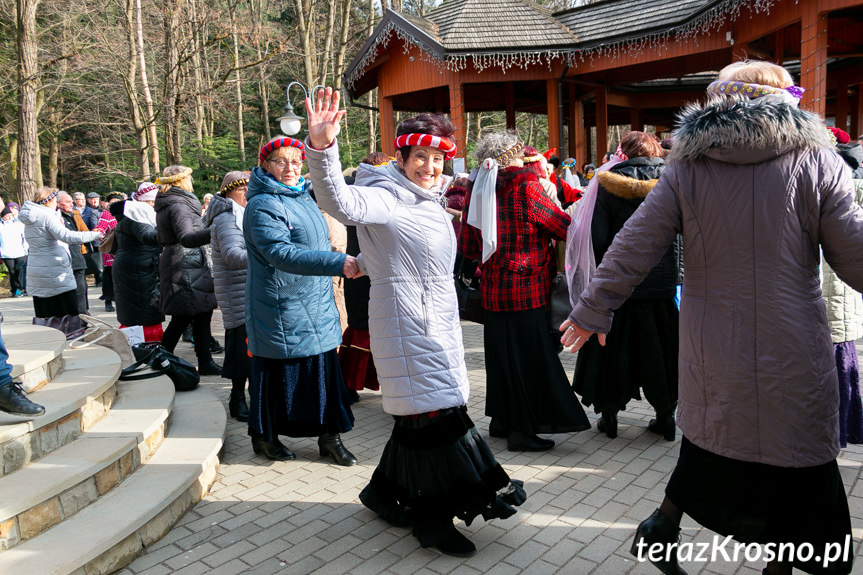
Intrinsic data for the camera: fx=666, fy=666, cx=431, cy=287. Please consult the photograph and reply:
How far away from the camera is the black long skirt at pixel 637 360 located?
4.19 metres

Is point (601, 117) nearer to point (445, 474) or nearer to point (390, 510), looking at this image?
point (390, 510)

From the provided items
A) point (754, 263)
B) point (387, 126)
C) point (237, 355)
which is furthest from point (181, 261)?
point (387, 126)

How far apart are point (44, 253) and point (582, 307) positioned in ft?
21.0

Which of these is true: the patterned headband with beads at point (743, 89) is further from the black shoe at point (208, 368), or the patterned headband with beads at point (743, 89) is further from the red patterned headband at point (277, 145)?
the black shoe at point (208, 368)

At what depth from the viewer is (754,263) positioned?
219 centimetres

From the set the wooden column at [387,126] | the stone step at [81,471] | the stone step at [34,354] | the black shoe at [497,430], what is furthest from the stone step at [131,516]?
the wooden column at [387,126]

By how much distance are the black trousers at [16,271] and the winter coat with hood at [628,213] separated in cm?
1350

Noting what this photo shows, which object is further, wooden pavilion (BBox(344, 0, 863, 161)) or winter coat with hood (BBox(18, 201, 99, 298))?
wooden pavilion (BBox(344, 0, 863, 161))

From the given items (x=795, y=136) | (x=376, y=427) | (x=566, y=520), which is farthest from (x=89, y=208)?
(x=795, y=136)

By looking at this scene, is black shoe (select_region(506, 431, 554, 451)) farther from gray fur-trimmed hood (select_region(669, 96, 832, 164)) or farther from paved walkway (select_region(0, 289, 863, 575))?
gray fur-trimmed hood (select_region(669, 96, 832, 164))

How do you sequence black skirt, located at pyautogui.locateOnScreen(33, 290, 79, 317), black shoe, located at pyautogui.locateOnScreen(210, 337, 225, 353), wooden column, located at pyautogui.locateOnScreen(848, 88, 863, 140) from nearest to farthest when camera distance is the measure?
black skirt, located at pyautogui.locateOnScreen(33, 290, 79, 317), black shoe, located at pyautogui.locateOnScreen(210, 337, 225, 353), wooden column, located at pyautogui.locateOnScreen(848, 88, 863, 140)

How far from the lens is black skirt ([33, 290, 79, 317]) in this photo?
23.2ft

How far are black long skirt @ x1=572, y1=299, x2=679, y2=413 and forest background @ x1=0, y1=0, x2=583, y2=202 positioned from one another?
46.0 ft

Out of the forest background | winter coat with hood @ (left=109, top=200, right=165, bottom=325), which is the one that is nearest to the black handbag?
winter coat with hood @ (left=109, top=200, right=165, bottom=325)
